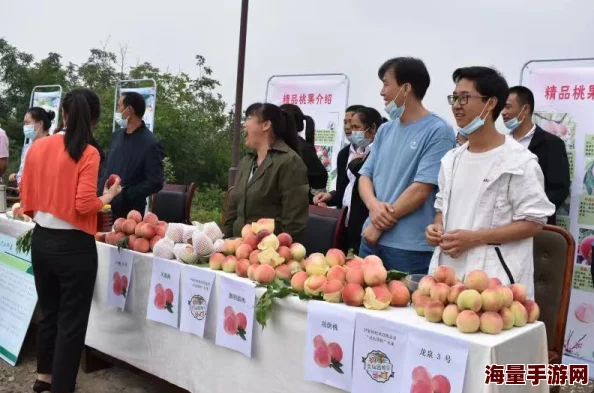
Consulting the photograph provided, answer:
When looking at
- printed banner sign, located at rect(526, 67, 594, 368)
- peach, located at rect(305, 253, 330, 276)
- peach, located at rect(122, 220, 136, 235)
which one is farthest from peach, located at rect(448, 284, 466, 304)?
printed banner sign, located at rect(526, 67, 594, 368)

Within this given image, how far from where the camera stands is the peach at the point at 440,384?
1324 millimetres

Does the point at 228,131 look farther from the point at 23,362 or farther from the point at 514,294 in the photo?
the point at 514,294

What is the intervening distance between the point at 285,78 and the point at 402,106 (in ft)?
9.81

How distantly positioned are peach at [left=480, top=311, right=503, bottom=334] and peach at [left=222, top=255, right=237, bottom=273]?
926 mm

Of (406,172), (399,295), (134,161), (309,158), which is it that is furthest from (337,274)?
(134,161)

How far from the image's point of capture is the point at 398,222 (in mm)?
2109

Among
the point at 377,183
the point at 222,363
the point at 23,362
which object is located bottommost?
the point at 23,362

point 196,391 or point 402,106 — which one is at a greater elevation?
point 402,106

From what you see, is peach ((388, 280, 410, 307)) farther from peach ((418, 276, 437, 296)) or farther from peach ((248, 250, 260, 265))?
peach ((248, 250, 260, 265))

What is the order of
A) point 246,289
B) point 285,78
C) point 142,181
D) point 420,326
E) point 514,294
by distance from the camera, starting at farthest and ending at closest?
point 285,78, point 142,181, point 246,289, point 514,294, point 420,326

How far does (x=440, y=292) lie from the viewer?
1.45 metres

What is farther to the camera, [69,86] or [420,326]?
[69,86]

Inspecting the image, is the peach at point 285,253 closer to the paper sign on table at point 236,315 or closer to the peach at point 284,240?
the peach at point 284,240

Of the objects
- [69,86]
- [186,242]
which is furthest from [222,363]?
[69,86]
